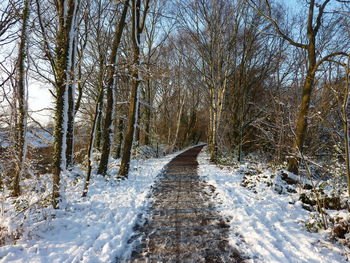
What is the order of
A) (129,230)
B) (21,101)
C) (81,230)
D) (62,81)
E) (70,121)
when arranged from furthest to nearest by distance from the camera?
(70,121) → (21,101) → (62,81) → (129,230) → (81,230)

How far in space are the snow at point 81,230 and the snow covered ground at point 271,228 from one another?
216cm

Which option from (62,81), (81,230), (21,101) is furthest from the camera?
(21,101)

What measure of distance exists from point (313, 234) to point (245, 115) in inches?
441

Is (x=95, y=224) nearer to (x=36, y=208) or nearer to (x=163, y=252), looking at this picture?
(x=36, y=208)

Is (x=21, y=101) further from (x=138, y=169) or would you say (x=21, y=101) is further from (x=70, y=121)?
(x=138, y=169)

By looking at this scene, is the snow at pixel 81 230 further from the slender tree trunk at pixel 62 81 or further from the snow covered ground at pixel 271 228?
the snow covered ground at pixel 271 228

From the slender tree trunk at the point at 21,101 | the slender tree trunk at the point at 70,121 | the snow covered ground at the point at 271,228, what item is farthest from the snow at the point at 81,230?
the slender tree trunk at the point at 70,121

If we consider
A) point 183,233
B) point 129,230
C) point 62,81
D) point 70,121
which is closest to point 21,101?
point 70,121

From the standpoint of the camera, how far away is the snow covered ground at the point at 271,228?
9.62ft

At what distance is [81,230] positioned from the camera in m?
3.64

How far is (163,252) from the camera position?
312 centimetres

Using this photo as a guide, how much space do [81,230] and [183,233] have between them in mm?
1953

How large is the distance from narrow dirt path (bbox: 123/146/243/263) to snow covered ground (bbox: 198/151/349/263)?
301 millimetres

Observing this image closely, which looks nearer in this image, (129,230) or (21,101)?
(129,230)
